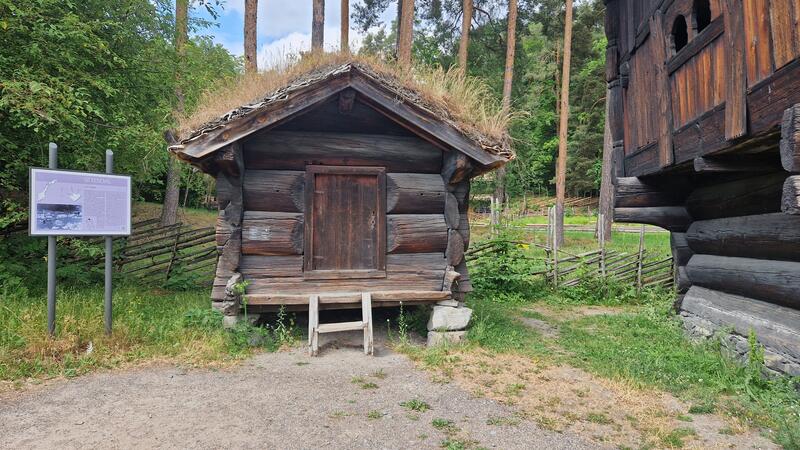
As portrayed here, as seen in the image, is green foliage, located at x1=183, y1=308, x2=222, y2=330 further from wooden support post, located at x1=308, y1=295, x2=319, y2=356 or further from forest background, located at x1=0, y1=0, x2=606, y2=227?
forest background, located at x1=0, y1=0, x2=606, y2=227

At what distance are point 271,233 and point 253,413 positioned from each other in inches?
114

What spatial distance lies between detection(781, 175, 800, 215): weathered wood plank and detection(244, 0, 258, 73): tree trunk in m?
11.0

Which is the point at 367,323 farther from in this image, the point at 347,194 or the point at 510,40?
the point at 510,40

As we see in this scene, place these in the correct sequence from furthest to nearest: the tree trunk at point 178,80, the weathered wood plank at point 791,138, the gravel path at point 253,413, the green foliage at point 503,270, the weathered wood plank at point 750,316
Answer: the green foliage at point 503,270, the tree trunk at point 178,80, the weathered wood plank at point 750,316, the gravel path at point 253,413, the weathered wood plank at point 791,138

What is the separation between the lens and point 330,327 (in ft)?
20.3

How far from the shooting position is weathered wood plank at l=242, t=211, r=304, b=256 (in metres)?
6.59

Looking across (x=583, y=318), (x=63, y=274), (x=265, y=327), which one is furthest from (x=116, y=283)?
(x=583, y=318)

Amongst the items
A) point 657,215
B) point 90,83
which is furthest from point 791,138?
point 90,83

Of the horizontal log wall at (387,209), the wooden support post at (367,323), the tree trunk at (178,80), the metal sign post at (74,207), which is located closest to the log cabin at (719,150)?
the horizontal log wall at (387,209)

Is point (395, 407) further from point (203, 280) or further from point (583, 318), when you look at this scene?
point (203, 280)

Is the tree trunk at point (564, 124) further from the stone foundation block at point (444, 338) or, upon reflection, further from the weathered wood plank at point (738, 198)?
the stone foundation block at point (444, 338)

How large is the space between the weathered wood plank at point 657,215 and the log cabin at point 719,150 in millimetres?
21

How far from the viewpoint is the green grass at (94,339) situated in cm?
517

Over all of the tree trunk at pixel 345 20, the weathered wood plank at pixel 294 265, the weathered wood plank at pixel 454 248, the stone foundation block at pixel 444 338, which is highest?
the tree trunk at pixel 345 20
